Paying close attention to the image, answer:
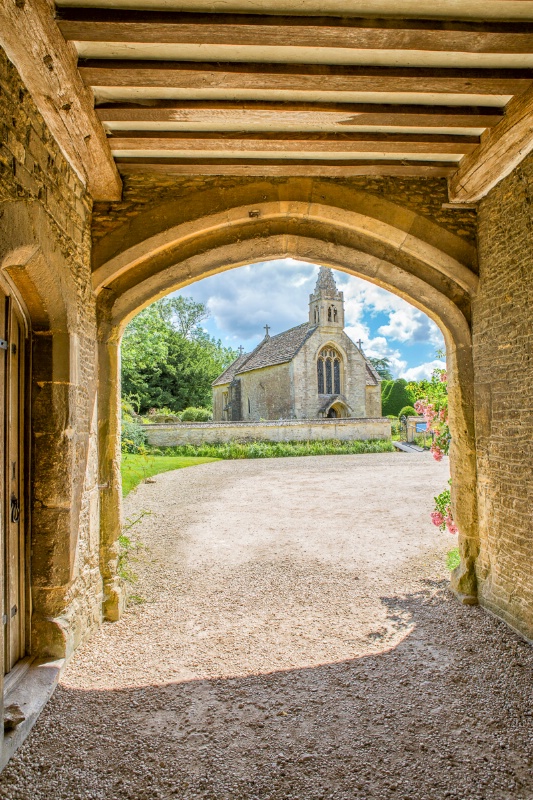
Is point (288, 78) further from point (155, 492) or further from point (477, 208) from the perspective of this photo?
point (155, 492)

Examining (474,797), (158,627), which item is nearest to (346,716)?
(474,797)

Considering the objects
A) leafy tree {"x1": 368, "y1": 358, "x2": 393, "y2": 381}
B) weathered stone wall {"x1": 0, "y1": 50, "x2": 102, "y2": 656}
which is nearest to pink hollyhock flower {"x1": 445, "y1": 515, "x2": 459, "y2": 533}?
weathered stone wall {"x1": 0, "y1": 50, "x2": 102, "y2": 656}

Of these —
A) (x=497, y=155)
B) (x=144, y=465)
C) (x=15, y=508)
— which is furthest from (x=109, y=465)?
(x=144, y=465)

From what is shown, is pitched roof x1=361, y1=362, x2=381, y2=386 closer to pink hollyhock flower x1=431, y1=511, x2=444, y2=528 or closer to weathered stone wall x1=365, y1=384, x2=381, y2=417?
weathered stone wall x1=365, y1=384, x2=381, y2=417

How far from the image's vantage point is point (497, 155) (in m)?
3.62

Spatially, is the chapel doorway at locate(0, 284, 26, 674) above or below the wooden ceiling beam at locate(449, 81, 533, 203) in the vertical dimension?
below

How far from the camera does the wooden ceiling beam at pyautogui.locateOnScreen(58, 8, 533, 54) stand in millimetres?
2484

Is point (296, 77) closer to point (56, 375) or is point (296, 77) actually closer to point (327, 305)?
point (56, 375)

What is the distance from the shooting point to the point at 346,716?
2826 millimetres

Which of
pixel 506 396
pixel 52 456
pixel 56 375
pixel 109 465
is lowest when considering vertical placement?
pixel 109 465

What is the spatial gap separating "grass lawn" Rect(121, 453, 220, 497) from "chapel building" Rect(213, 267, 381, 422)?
31.8ft

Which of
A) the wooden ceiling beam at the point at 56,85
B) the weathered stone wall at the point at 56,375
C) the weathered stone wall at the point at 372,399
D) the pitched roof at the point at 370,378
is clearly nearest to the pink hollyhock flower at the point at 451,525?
the weathered stone wall at the point at 56,375

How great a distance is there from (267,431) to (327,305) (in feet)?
35.2

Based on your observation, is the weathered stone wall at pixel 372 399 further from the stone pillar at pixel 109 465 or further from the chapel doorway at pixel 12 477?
the chapel doorway at pixel 12 477
